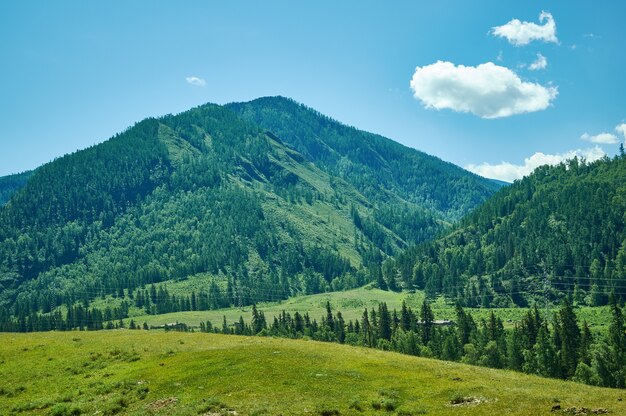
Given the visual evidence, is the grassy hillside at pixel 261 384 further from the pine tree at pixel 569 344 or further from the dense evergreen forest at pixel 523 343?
the pine tree at pixel 569 344

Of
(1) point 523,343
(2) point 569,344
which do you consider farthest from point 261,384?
(1) point 523,343

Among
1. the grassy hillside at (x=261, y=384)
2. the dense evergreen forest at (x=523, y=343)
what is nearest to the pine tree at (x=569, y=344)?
the dense evergreen forest at (x=523, y=343)

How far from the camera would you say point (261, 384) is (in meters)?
49.9

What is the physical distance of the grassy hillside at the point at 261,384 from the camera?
41.8 meters

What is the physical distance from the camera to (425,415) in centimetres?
3969

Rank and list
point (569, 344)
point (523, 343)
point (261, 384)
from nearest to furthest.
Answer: point (261, 384)
point (569, 344)
point (523, 343)

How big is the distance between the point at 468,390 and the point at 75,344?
5867 centimetres

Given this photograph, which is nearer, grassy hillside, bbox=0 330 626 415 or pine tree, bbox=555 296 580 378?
grassy hillside, bbox=0 330 626 415

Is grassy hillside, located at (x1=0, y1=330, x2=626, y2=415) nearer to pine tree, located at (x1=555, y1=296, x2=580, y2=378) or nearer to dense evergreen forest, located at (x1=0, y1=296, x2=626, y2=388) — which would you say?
dense evergreen forest, located at (x1=0, y1=296, x2=626, y2=388)

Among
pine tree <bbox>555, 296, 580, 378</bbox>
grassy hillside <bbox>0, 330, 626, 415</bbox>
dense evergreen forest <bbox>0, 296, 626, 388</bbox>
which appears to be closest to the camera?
grassy hillside <bbox>0, 330, 626, 415</bbox>

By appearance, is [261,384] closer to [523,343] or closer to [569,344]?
[569,344]

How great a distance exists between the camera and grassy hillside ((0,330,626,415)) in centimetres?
4178

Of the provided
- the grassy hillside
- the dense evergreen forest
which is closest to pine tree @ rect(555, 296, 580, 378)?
the dense evergreen forest

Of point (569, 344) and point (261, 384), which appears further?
point (569, 344)
